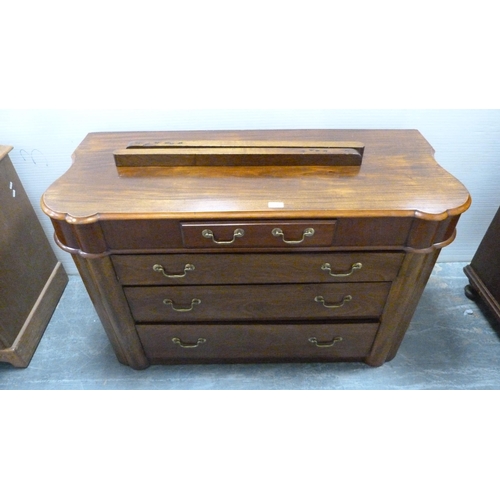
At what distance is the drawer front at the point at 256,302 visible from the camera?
1.01m

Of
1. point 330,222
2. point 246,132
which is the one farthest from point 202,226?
point 246,132

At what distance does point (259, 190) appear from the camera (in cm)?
89

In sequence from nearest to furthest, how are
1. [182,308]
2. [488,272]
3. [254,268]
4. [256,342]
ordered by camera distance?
[254,268] < [182,308] < [256,342] < [488,272]

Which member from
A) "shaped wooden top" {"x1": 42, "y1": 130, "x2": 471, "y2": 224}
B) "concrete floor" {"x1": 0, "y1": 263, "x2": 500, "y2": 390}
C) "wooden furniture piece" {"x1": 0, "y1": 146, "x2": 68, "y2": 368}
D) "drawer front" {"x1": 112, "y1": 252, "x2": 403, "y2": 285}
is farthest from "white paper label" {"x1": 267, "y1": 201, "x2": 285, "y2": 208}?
"wooden furniture piece" {"x1": 0, "y1": 146, "x2": 68, "y2": 368}

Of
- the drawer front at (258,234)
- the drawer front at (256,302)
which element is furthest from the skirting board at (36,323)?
the drawer front at (258,234)

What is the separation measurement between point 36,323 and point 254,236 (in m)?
1.04

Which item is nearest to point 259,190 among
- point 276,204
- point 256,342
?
point 276,204

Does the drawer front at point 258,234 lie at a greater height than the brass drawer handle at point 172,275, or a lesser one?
greater

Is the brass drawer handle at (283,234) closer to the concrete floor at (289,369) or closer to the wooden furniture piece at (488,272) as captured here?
the concrete floor at (289,369)

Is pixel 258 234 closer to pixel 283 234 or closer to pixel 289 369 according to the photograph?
pixel 283 234

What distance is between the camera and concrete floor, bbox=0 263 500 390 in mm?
1263

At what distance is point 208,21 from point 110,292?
83 centimetres

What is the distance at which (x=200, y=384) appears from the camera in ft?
4.13

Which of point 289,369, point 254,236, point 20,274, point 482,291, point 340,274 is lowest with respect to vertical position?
point 289,369
